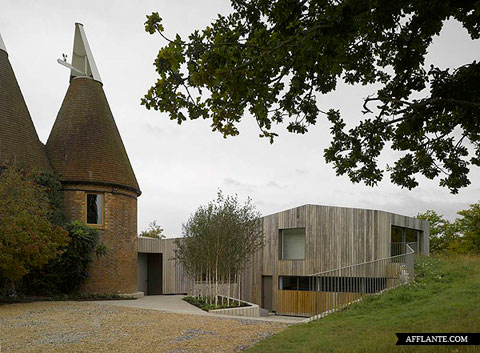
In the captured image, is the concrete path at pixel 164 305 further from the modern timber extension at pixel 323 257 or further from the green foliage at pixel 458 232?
the green foliage at pixel 458 232

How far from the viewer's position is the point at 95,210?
21859mm

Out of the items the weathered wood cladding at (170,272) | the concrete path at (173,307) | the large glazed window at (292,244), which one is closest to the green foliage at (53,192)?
the concrete path at (173,307)

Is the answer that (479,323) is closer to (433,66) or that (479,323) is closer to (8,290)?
(433,66)

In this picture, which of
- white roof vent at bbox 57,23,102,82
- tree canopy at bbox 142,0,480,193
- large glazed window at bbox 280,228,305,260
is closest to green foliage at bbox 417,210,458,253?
large glazed window at bbox 280,228,305,260

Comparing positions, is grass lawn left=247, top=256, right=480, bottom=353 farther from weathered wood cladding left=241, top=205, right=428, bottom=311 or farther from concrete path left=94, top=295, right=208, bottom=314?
concrete path left=94, top=295, right=208, bottom=314

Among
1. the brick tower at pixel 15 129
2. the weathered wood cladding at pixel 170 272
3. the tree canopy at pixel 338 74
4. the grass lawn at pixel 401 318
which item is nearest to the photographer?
the tree canopy at pixel 338 74

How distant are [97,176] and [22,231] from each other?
6.57m

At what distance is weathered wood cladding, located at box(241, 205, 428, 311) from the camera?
72.5 feet

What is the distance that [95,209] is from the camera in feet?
71.7

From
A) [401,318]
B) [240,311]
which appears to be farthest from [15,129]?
[401,318]

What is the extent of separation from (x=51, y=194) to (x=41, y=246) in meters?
5.11

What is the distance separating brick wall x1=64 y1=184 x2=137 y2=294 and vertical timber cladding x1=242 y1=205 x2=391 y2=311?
6911 millimetres

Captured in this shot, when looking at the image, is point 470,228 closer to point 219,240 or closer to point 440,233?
point 440,233

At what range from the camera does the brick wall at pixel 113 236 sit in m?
21.3
